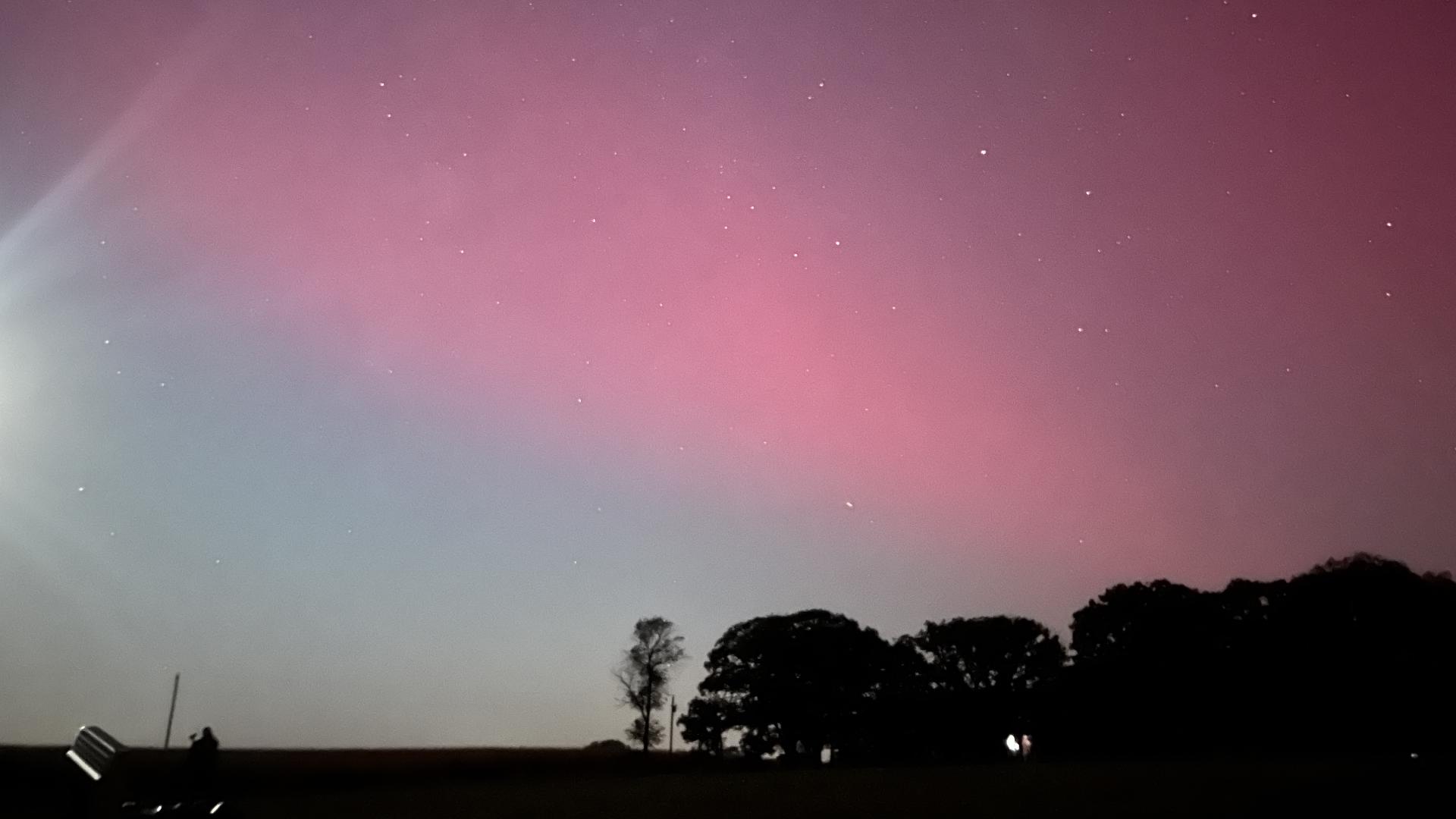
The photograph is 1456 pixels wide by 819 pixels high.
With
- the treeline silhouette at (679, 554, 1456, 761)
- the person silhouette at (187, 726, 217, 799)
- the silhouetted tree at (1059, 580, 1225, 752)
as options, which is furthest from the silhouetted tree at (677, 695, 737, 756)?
the person silhouette at (187, 726, 217, 799)

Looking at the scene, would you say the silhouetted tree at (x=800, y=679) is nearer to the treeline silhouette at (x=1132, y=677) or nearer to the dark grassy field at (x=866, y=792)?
the treeline silhouette at (x=1132, y=677)

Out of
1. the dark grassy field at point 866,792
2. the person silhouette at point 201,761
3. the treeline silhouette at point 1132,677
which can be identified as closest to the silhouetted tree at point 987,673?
the treeline silhouette at point 1132,677

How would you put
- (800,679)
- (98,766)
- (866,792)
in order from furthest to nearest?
1. (800,679)
2. (866,792)
3. (98,766)

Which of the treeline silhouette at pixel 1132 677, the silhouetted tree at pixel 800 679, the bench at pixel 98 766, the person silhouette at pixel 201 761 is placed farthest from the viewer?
the silhouetted tree at pixel 800 679

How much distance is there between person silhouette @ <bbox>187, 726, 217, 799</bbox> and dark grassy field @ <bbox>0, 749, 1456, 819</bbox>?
1273mm

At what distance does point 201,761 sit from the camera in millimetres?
11680

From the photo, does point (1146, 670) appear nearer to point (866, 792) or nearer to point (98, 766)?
point (866, 792)

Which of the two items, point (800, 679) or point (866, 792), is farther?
point (800, 679)

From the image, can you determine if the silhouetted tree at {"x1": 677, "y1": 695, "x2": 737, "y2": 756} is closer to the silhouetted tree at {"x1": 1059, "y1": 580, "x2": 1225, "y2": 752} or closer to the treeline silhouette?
the treeline silhouette

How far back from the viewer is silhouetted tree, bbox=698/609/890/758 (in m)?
48.0

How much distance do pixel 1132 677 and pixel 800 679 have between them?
49.1 feet

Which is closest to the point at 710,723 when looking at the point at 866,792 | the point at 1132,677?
the point at 1132,677

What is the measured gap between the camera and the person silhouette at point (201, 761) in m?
11.6

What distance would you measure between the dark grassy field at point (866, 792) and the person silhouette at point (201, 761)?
1.27m
